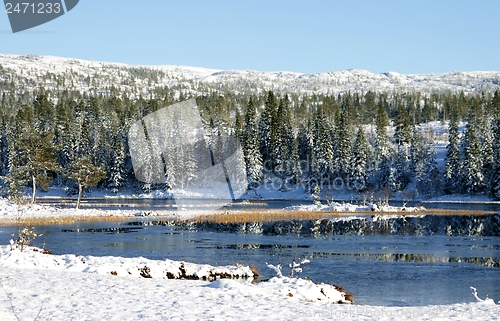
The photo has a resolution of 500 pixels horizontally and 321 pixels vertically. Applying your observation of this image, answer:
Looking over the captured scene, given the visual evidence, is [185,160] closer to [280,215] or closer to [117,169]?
[117,169]

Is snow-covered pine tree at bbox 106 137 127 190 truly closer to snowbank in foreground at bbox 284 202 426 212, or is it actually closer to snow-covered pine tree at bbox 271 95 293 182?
snow-covered pine tree at bbox 271 95 293 182

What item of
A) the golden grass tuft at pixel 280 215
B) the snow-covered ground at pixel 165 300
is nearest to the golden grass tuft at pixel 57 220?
the golden grass tuft at pixel 280 215

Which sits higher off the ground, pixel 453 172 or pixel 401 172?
pixel 453 172

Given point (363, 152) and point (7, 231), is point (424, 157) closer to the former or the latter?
point (363, 152)

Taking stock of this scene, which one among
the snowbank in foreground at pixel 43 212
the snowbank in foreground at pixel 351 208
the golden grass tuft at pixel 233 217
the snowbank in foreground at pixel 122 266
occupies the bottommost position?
the snowbank in foreground at pixel 351 208

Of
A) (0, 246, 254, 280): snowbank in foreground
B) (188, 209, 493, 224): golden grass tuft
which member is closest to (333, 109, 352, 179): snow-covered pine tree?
(188, 209, 493, 224): golden grass tuft

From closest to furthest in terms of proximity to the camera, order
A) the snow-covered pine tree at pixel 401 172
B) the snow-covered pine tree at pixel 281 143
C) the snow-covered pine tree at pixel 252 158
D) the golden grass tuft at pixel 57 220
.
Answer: the golden grass tuft at pixel 57 220 < the snow-covered pine tree at pixel 401 172 < the snow-covered pine tree at pixel 252 158 < the snow-covered pine tree at pixel 281 143

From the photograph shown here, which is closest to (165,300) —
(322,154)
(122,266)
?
(122,266)

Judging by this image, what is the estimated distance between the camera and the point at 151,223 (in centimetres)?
4725

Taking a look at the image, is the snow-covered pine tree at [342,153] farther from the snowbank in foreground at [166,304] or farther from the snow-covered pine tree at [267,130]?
the snowbank in foreground at [166,304]

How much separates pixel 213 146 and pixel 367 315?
98043 mm

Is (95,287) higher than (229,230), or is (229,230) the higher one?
(95,287)

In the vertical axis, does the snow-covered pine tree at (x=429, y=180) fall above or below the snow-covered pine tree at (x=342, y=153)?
below

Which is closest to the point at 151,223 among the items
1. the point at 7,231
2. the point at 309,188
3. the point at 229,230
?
the point at 229,230
